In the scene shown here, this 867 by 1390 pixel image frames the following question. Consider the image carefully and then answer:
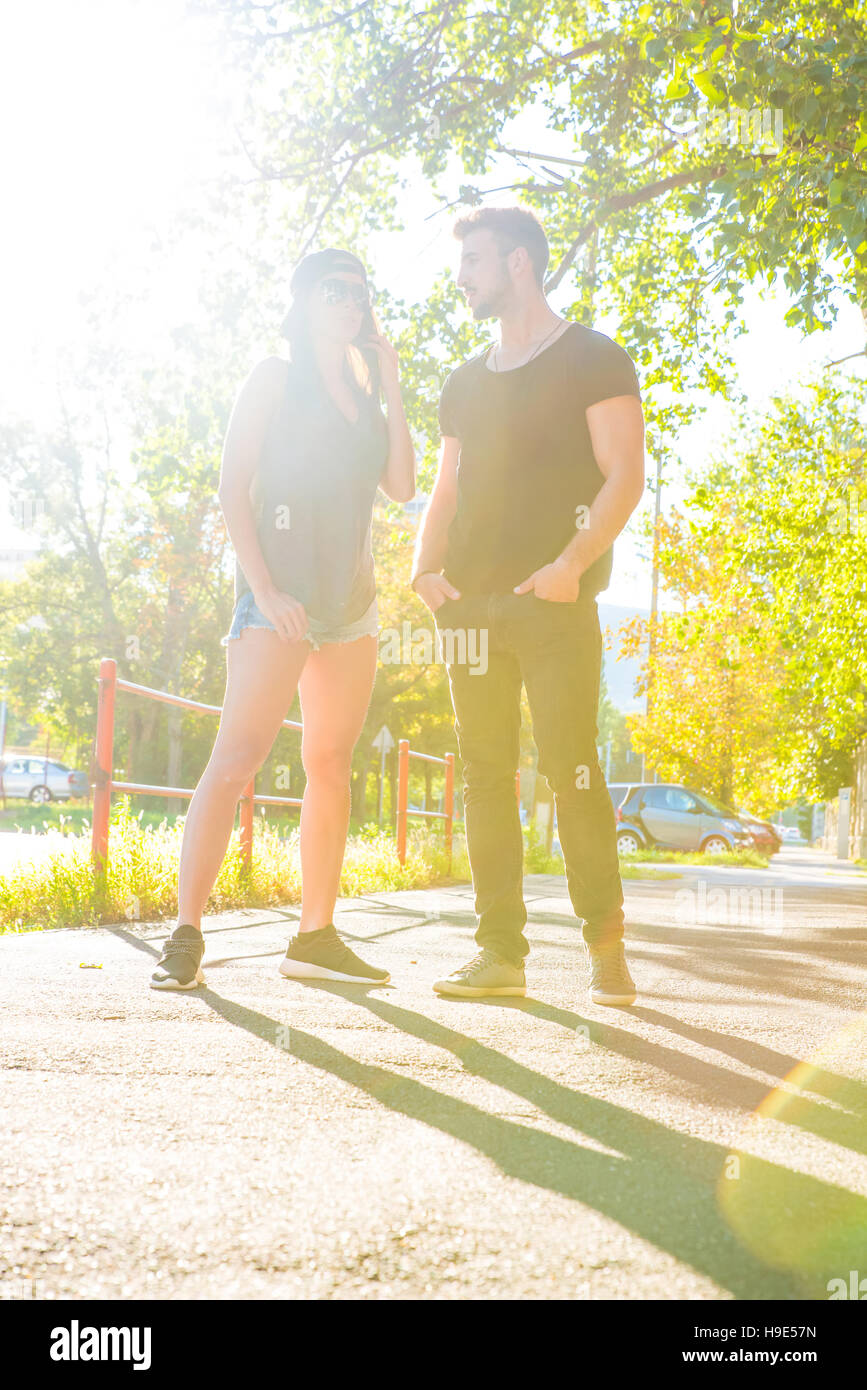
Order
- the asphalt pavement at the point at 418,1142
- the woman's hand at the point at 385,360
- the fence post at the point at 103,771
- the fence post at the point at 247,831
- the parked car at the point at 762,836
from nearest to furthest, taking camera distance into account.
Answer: the asphalt pavement at the point at 418,1142 < the woman's hand at the point at 385,360 < the fence post at the point at 103,771 < the fence post at the point at 247,831 < the parked car at the point at 762,836

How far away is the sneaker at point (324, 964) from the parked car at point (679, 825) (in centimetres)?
2151

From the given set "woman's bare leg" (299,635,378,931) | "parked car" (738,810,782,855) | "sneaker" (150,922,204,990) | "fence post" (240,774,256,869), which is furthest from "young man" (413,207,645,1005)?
"parked car" (738,810,782,855)

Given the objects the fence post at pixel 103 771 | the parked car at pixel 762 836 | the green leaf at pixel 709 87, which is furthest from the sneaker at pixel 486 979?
the parked car at pixel 762 836

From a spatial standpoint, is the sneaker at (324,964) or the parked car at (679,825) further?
the parked car at (679,825)

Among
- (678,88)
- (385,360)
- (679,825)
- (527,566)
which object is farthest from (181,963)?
(679,825)

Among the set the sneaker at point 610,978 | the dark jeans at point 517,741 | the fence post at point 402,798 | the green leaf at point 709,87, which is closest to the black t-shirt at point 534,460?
the dark jeans at point 517,741

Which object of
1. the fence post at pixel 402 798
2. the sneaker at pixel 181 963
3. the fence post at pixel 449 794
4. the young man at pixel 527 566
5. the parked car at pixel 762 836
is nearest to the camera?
the sneaker at pixel 181 963

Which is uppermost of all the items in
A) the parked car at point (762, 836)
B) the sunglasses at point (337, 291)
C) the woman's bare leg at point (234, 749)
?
the sunglasses at point (337, 291)

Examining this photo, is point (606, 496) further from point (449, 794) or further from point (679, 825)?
point (679, 825)

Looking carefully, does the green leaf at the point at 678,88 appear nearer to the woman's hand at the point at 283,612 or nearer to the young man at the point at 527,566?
the young man at the point at 527,566

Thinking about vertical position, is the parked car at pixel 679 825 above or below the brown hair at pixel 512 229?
below

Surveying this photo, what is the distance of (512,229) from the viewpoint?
3.48 metres

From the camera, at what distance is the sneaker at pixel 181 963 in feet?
10.3
